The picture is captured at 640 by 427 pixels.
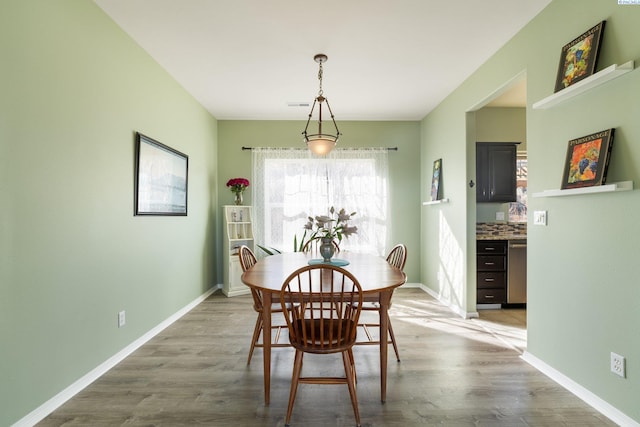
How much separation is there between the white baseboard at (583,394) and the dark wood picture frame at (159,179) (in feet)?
11.5

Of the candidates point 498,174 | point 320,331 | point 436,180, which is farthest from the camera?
point 436,180

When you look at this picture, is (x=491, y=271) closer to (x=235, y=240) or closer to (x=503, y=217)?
(x=503, y=217)

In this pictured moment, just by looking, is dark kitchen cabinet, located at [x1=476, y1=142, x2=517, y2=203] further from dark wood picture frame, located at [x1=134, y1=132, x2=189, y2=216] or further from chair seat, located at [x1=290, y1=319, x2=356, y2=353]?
dark wood picture frame, located at [x1=134, y1=132, x2=189, y2=216]

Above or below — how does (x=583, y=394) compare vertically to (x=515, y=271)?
below

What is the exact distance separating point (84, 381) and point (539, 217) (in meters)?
3.49

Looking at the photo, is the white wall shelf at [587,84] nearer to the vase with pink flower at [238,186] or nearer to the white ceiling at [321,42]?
the white ceiling at [321,42]

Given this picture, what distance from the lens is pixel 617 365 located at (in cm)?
182

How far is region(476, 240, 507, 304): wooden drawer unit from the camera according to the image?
155 inches

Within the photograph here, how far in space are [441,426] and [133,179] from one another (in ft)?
9.62

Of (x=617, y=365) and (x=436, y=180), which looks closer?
(x=617, y=365)

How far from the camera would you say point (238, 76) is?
138 inches

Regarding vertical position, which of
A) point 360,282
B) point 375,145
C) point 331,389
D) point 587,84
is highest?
point 375,145

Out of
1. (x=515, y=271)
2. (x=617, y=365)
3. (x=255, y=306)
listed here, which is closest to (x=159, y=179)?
(x=255, y=306)

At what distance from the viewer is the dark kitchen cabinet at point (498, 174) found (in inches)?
165
